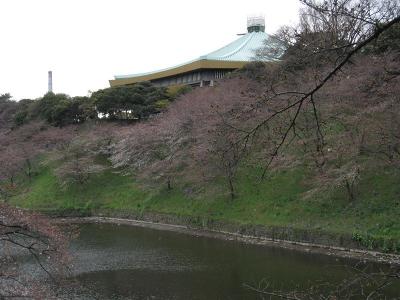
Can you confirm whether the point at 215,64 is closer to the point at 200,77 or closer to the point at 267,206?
the point at 200,77

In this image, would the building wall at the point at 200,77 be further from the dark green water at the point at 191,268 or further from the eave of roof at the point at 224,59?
the dark green water at the point at 191,268

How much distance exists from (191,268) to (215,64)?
29.6 metres

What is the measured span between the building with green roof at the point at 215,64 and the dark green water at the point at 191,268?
69.1ft

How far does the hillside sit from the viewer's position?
16406 mm

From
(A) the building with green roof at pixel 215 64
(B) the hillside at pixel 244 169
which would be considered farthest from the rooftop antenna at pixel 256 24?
(B) the hillside at pixel 244 169

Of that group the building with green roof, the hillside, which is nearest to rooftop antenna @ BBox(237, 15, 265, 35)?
the building with green roof

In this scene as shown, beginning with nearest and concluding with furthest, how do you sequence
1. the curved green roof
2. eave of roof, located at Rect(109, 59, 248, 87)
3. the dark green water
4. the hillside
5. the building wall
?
the dark green water → the hillside → eave of roof, located at Rect(109, 59, 248, 87) → the curved green roof → the building wall

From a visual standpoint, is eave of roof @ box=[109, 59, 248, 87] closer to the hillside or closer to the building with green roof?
the building with green roof

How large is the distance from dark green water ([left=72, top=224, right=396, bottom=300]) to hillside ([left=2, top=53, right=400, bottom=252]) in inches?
101

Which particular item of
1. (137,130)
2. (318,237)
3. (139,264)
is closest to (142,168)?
(137,130)

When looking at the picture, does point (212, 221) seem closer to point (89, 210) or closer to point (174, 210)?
point (174, 210)

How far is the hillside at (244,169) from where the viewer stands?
16406 millimetres

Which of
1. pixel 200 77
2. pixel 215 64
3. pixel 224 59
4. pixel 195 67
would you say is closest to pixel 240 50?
pixel 224 59

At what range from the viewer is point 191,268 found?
53.9 ft
